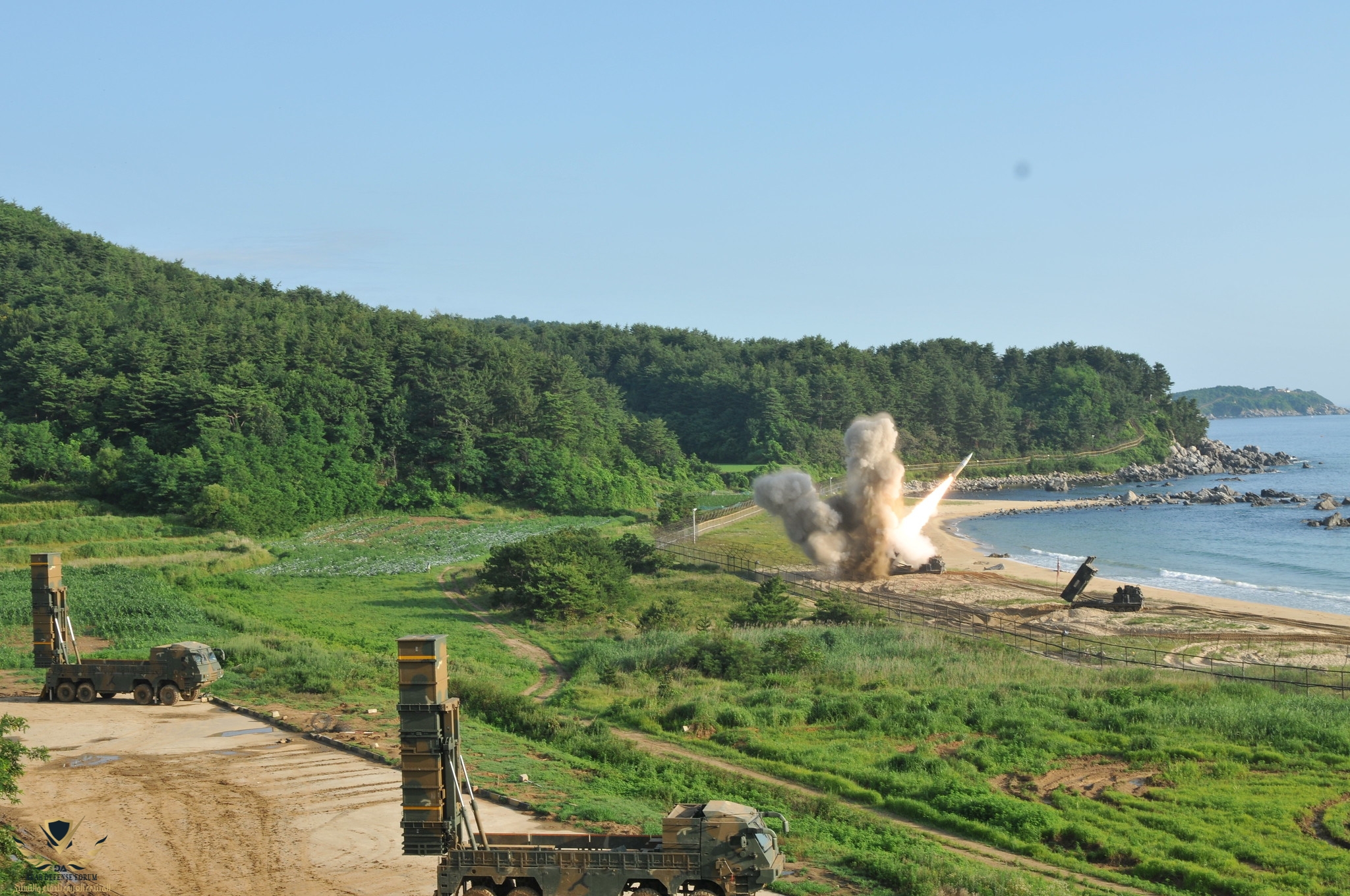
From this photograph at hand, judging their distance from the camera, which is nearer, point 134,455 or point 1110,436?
point 134,455

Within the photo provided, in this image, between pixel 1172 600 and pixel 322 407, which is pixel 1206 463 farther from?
pixel 322 407

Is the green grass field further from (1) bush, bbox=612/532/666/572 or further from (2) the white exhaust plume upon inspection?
(2) the white exhaust plume

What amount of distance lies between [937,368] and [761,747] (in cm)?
12911

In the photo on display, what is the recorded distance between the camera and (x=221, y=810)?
2045 centimetres

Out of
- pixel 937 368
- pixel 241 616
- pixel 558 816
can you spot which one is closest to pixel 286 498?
pixel 241 616

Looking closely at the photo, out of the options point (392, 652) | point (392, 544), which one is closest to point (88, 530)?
point (392, 544)

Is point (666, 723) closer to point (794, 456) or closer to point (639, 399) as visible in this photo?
point (794, 456)

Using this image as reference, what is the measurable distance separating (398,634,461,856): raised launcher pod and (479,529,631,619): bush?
30448mm

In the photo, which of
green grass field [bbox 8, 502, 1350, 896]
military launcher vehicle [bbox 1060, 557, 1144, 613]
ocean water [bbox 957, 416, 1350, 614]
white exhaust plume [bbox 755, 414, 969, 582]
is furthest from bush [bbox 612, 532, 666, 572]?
ocean water [bbox 957, 416, 1350, 614]

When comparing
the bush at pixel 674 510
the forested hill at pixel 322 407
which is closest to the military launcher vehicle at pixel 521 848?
A: the forested hill at pixel 322 407

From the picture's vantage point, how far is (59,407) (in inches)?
3039

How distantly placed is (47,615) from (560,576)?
19.9 metres

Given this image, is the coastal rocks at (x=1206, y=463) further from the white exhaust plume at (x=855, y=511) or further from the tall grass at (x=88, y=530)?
the tall grass at (x=88, y=530)

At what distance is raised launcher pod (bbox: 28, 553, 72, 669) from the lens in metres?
30.7
